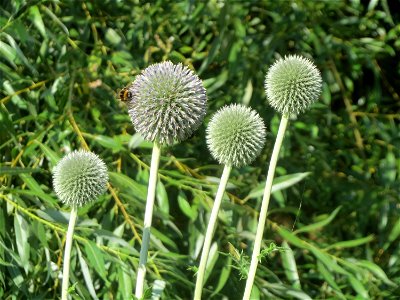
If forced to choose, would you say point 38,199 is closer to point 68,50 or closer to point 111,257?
point 111,257

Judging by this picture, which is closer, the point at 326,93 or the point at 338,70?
the point at 326,93

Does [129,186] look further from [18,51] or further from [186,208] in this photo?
[18,51]

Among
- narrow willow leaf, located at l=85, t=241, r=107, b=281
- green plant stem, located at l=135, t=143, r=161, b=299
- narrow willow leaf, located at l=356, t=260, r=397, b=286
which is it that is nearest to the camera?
green plant stem, located at l=135, t=143, r=161, b=299

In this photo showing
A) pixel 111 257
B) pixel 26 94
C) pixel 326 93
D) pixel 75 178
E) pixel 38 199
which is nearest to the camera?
pixel 75 178

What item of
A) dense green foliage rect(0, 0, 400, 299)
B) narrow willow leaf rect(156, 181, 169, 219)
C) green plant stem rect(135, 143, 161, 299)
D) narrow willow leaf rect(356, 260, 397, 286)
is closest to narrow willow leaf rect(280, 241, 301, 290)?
dense green foliage rect(0, 0, 400, 299)

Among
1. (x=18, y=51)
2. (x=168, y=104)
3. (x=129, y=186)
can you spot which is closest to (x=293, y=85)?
(x=168, y=104)

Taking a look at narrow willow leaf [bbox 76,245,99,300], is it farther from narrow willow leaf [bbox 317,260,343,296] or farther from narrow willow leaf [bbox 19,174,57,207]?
narrow willow leaf [bbox 317,260,343,296]

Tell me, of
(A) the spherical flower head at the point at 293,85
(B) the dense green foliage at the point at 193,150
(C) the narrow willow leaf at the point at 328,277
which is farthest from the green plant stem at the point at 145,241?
(C) the narrow willow leaf at the point at 328,277

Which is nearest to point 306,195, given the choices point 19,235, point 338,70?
point 338,70
